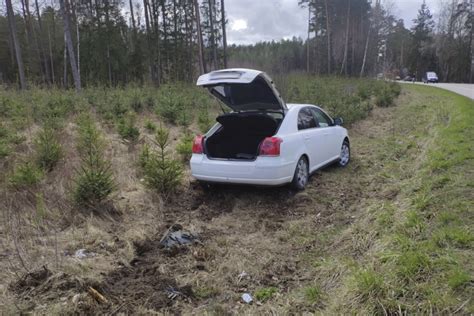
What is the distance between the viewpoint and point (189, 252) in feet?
12.3

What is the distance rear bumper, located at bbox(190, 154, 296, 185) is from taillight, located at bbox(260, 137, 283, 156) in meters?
0.08

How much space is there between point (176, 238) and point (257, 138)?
102 inches

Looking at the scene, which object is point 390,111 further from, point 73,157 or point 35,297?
A: point 35,297

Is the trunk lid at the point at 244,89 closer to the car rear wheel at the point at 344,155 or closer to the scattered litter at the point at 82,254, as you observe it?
the car rear wheel at the point at 344,155

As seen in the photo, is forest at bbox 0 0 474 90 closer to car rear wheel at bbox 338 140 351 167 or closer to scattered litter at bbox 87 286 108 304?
car rear wheel at bbox 338 140 351 167

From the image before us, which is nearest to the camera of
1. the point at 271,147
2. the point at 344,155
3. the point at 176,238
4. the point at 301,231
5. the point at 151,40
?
the point at 176,238

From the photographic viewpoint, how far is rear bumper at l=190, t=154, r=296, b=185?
489 centimetres

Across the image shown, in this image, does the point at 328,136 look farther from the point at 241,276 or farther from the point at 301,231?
the point at 241,276

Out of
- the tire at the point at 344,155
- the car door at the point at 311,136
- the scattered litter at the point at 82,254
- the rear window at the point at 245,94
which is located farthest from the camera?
the tire at the point at 344,155

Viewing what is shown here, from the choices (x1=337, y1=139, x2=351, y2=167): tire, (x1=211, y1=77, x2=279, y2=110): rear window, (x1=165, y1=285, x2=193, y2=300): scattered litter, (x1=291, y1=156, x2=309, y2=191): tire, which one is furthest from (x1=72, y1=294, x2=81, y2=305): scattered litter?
(x1=337, y1=139, x2=351, y2=167): tire

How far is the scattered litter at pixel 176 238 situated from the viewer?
3947 mm

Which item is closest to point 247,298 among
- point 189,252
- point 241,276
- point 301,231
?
point 241,276

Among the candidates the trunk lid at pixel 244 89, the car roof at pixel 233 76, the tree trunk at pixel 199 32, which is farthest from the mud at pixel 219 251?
the tree trunk at pixel 199 32

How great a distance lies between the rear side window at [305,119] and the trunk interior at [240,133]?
46 centimetres
